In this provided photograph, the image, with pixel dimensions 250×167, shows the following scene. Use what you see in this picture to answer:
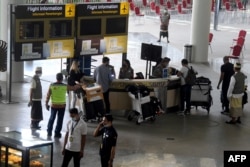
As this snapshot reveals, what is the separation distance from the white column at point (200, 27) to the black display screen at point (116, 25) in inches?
279

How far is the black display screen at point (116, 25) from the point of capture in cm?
1845

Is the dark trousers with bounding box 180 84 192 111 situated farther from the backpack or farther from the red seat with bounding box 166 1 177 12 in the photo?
the red seat with bounding box 166 1 177 12

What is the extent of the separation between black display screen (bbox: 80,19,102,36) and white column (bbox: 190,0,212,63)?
8.01 meters

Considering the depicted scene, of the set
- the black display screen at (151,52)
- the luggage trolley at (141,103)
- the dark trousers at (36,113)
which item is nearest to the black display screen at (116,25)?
the black display screen at (151,52)

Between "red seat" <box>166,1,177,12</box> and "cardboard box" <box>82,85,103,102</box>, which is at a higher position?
"red seat" <box>166,1,177,12</box>

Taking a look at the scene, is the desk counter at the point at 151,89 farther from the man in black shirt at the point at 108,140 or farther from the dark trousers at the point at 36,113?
the man in black shirt at the point at 108,140

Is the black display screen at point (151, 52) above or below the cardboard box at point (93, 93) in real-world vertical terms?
above

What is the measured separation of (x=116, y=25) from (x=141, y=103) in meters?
3.55

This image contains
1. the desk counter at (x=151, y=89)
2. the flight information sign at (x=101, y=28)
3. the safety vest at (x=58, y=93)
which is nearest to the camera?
the safety vest at (x=58, y=93)

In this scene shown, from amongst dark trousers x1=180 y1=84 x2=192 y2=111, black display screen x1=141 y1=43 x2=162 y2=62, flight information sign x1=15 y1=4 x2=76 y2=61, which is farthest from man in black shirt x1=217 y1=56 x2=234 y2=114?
flight information sign x1=15 y1=4 x2=76 y2=61

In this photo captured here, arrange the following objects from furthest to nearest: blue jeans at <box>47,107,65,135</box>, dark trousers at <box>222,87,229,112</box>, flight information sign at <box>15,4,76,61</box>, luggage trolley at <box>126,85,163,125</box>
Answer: dark trousers at <box>222,87,229,112</box>
flight information sign at <box>15,4,76,61</box>
luggage trolley at <box>126,85,163,125</box>
blue jeans at <box>47,107,65,135</box>

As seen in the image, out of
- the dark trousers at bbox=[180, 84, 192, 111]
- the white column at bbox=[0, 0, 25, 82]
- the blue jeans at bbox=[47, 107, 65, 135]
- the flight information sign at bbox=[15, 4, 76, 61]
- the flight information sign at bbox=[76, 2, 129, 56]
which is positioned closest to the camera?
the blue jeans at bbox=[47, 107, 65, 135]

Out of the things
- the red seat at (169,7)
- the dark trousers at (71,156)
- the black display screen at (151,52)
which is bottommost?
the dark trousers at (71,156)

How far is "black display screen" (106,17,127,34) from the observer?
60.5 ft
